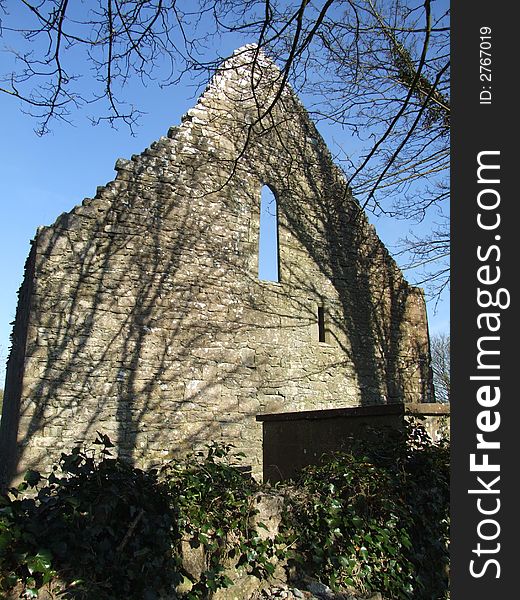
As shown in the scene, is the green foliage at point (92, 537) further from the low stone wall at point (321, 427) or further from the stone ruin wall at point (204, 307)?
the stone ruin wall at point (204, 307)

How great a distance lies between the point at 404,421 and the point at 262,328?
5089 millimetres

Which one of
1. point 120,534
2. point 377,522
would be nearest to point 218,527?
point 120,534

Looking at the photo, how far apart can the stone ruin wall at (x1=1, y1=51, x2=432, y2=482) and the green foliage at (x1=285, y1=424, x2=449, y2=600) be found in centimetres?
404

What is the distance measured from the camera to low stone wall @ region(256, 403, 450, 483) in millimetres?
5156

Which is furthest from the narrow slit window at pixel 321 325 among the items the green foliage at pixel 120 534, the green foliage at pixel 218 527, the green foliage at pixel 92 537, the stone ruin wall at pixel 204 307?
the green foliage at pixel 92 537

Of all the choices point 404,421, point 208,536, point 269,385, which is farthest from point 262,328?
point 208,536

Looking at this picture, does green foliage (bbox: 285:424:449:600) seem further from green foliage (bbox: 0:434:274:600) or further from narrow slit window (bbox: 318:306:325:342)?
narrow slit window (bbox: 318:306:325:342)

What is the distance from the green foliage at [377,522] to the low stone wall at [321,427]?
1.53 ft

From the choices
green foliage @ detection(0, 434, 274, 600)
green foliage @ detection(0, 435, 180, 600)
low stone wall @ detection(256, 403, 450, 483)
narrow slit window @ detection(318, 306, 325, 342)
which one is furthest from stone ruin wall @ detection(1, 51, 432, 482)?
green foliage @ detection(0, 435, 180, 600)

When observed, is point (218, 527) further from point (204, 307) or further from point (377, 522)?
point (204, 307)

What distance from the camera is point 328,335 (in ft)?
35.7

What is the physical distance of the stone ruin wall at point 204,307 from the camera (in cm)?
797

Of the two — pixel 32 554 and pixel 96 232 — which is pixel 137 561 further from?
pixel 96 232

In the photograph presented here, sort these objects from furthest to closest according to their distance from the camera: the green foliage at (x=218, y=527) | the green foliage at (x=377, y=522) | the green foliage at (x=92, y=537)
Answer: the green foliage at (x=377, y=522) < the green foliage at (x=218, y=527) < the green foliage at (x=92, y=537)
